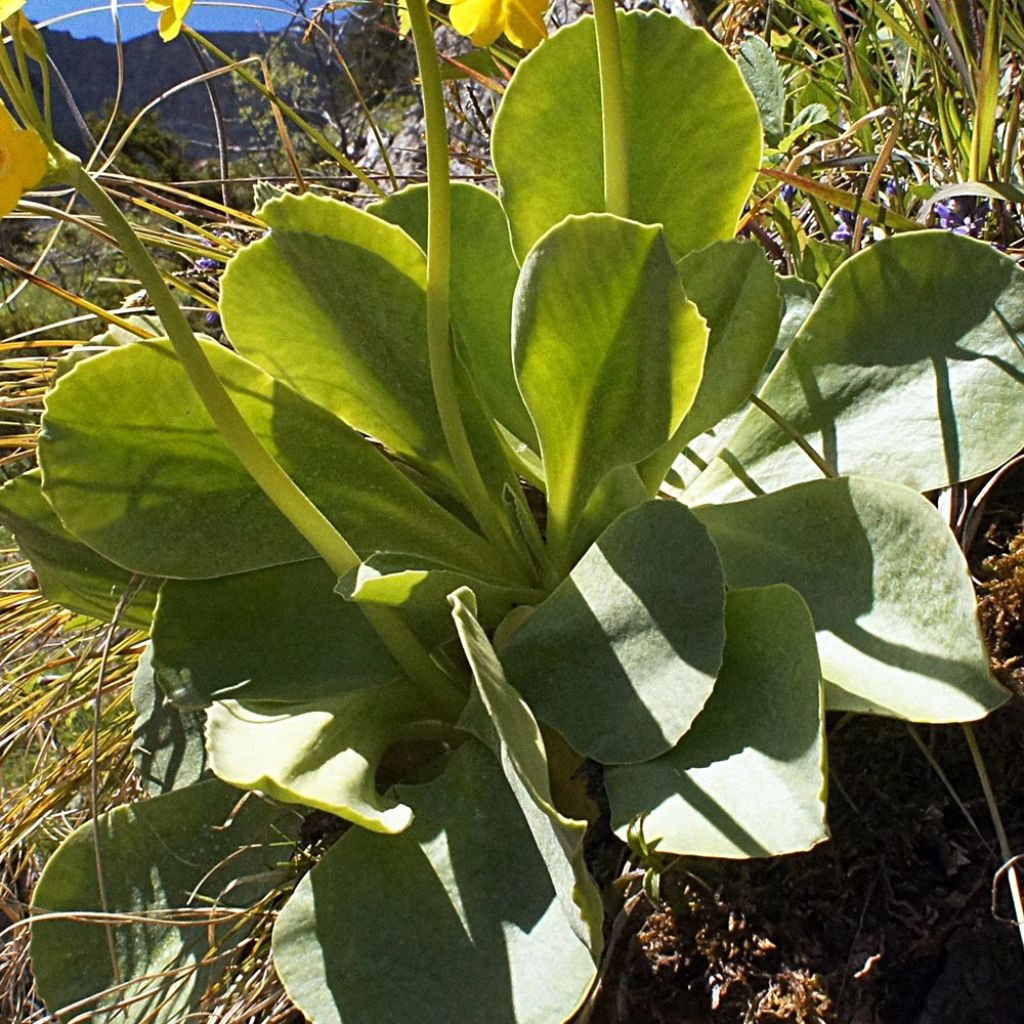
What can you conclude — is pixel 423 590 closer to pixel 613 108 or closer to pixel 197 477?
pixel 197 477

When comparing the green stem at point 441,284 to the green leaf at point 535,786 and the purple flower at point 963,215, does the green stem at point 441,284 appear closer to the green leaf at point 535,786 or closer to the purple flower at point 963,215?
the green leaf at point 535,786

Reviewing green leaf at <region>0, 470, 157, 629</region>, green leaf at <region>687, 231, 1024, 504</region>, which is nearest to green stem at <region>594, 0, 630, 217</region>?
green leaf at <region>687, 231, 1024, 504</region>

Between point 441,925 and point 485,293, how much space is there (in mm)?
598

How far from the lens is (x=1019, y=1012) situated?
0.83m

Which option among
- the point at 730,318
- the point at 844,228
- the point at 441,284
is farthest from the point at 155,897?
the point at 844,228

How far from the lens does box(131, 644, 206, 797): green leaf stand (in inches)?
44.9

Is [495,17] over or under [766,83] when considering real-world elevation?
over

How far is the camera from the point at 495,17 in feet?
2.58

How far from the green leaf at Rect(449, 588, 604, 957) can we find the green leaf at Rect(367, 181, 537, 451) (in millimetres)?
328

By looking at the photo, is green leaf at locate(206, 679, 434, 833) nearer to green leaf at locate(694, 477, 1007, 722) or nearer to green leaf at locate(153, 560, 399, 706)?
green leaf at locate(153, 560, 399, 706)

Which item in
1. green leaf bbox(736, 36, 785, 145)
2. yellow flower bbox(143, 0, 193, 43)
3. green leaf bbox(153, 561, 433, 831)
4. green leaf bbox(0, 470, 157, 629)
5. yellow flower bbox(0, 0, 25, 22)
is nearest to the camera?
yellow flower bbox(0, 0, 25, 22)

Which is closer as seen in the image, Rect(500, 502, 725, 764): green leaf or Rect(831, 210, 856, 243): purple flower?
Rect(500, 502, 725, 764): green leaf

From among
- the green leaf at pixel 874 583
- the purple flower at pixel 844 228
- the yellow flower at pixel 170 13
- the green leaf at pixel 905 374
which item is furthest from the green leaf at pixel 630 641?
the purple flower at pixel 844 228

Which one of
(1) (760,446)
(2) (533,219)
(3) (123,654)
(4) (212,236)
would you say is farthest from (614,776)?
(4) (212,236)
